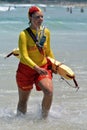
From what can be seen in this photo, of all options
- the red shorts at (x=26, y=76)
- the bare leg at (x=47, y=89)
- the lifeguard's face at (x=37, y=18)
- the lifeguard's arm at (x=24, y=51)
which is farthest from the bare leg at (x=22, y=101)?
the lifeguard's face at (x=37, y=18)

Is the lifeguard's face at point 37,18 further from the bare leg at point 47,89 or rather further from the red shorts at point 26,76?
the bare leg at point 47,89

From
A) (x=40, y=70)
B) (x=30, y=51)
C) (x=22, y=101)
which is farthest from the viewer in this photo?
(x=22, y=101)

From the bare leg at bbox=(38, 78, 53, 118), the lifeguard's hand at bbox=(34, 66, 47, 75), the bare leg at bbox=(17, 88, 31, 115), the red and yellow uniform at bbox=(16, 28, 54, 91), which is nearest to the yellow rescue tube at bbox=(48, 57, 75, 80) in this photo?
the red and yellow uniform at bbox=(16, 28, 54, 91)

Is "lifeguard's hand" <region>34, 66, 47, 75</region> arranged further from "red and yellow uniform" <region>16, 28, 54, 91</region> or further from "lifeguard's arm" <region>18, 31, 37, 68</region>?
Answer: "red and yellow uniform" <region>16, 28, 54, 91</region>

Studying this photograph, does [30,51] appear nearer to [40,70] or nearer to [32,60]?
[32,60]

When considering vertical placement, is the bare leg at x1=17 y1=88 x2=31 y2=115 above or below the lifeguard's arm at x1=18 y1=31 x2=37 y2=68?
below

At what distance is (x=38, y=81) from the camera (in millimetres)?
6203

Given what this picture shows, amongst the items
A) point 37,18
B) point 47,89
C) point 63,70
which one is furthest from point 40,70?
point 37,18

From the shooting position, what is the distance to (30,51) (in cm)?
627

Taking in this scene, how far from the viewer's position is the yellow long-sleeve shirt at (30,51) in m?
6.14

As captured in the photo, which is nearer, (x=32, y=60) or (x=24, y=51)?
(x=24, y=51)

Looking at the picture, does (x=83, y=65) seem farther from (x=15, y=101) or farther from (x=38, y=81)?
(x=38, y=81)

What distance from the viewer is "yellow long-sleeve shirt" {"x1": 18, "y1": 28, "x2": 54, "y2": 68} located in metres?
6.14

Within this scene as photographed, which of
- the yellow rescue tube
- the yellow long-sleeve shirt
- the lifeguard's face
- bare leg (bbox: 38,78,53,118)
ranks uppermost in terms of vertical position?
the lifeguard's face
